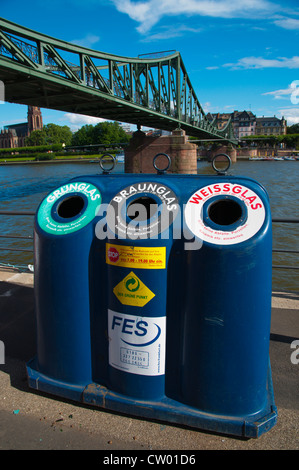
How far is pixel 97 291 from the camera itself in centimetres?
227

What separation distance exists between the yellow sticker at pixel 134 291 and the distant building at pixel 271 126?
481 feet

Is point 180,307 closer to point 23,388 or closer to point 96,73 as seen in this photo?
point 23,388

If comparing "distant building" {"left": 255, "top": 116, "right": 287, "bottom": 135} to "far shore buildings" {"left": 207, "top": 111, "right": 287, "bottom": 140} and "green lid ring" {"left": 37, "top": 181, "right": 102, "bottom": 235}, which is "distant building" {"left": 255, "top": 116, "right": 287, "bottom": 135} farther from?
"green lid ring" {"left": 37, "top": 181, "right": 102, "bottom": 235}

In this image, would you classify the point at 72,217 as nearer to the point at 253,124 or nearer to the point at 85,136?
the point at 85,136

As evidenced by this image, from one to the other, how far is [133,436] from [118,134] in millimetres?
103930

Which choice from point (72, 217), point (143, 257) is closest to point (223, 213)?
point (143, 257)

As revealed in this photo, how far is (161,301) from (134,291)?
165 mm

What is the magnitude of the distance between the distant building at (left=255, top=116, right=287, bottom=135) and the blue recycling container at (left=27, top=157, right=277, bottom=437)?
481 feet

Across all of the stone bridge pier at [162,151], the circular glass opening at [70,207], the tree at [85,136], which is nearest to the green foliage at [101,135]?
the tree at [85,136]

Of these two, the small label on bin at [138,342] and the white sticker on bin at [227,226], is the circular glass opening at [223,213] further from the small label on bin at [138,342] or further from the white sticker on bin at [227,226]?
the small label on bin at [138,342]

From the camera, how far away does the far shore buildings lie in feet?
451

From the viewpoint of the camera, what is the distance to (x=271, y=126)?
452 feet

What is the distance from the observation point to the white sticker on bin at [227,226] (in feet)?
6.41

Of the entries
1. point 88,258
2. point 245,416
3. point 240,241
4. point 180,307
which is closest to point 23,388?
point 88,258
